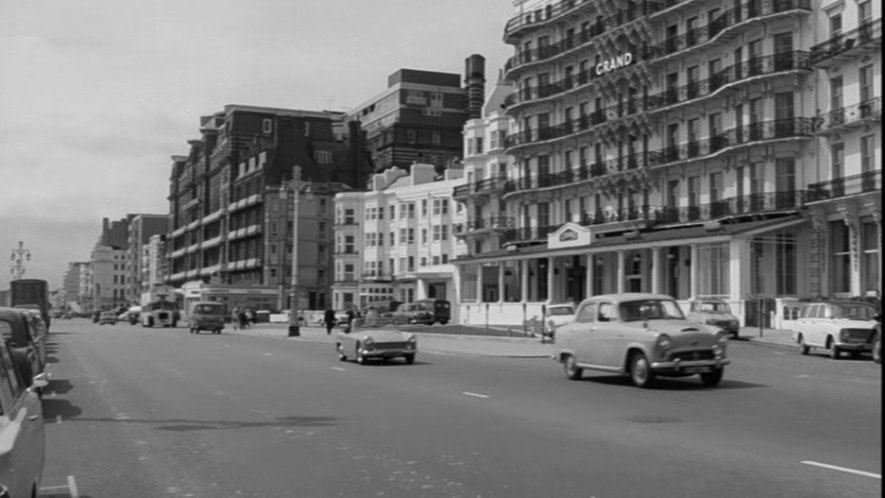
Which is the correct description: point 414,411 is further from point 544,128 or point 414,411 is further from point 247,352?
point 544,128

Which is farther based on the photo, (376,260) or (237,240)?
(237,240)

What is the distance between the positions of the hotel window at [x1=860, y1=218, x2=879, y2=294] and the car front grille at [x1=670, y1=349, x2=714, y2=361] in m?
28.6

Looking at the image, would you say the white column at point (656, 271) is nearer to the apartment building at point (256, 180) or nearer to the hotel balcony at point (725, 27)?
the hotel balcony at point (725, 27)

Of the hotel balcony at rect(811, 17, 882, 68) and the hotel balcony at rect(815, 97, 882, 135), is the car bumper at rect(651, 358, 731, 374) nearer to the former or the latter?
the hotel balcony at rect(815, 97, 882, 135)

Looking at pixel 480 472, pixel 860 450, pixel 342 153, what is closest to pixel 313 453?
pixel 480 472

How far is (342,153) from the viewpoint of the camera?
391 ft

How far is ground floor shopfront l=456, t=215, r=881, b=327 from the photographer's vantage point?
4678cm

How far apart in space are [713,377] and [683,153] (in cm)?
3974

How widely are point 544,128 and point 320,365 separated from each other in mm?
45985

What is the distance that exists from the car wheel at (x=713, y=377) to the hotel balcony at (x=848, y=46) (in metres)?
28.3

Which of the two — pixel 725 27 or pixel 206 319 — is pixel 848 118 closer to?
pixel 725 27

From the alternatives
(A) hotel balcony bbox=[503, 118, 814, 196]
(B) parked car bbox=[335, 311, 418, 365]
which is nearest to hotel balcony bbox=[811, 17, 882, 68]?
(A) hotel balcony bbox=[503, 118, 814, 196]

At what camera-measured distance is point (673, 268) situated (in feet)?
180

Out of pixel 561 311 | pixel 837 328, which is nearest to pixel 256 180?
pixel 561 311
